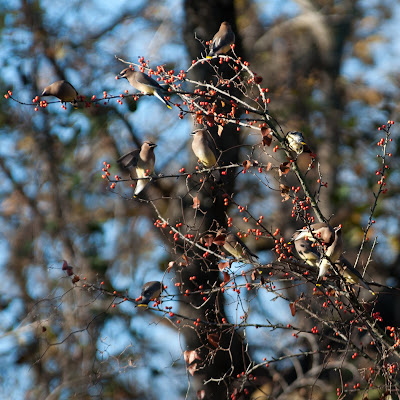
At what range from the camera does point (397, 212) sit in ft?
25.3

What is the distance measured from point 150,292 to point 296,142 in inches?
35.4

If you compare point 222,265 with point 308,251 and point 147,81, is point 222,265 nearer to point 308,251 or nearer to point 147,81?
point 308,251

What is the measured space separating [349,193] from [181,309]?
9.96 ft

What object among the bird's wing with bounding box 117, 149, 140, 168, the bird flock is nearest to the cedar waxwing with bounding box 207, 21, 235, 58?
the bird flock

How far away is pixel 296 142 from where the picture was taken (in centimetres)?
264

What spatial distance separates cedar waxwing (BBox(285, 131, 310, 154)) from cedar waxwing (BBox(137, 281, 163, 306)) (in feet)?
2.74

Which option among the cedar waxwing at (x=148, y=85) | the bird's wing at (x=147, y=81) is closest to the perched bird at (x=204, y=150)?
the cedar waxwing at (x=148, y=85)

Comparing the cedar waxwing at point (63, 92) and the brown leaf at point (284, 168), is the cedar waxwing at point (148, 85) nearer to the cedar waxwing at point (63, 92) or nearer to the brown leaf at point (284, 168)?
the cedar waxwing at point (63, 92)

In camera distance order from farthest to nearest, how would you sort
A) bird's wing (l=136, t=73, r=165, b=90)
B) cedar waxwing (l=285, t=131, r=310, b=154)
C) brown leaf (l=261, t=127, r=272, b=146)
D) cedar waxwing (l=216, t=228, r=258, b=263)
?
cedar waxwing (l=216, t=228, r=258, b=263)
bird's wing (l=136, t=73, r=165, b=90)
cedar waxwing (l=285, t=131, r=310, b=154)
brown leaf (l=261, t=127, r=272, b=146)

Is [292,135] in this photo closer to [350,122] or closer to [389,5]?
[350,122]

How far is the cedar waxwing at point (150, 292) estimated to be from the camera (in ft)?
9.08

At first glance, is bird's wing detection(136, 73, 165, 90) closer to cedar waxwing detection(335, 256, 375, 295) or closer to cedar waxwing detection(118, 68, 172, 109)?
cedar waxwing detection(118, 68, 172, 109)

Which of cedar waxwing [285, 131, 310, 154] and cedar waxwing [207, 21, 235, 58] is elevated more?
cedar waxwing [207, 21, 235, 58]

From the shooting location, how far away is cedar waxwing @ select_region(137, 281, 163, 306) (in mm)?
2767
